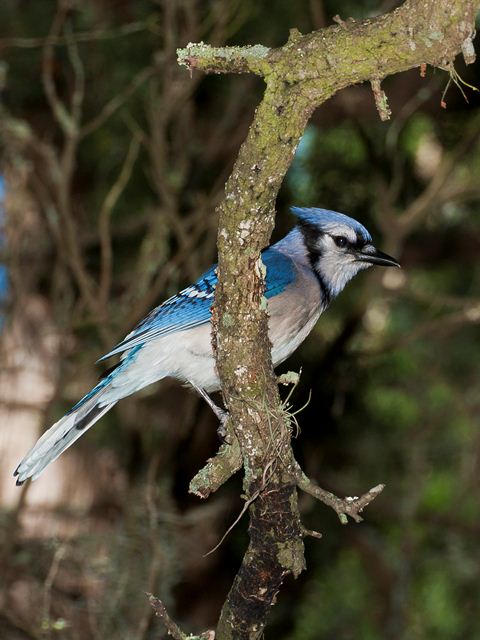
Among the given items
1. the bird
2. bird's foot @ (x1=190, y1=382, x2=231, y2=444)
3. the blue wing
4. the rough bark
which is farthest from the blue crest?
the rough bark

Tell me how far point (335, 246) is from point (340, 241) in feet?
0.10

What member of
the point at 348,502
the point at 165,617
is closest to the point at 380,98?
the point at 348,502

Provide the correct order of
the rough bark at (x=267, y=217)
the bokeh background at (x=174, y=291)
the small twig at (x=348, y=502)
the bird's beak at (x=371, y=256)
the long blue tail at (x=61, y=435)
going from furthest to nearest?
1. the bokeh background at (x=174, y=291)
2. the bird's beak at (x=371, y=256)
3. the long blue tail at (x=61, y=435)
4. the small twig at (x=348, y=502)
5. the rough bark at (x=267, y=217)

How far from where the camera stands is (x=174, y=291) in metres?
4.20

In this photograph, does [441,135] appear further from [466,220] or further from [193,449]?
[193,449]

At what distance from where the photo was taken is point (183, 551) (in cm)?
443

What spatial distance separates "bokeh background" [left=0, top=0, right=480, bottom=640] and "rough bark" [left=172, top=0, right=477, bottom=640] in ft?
5.07

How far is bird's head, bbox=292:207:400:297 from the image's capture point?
11.2ft

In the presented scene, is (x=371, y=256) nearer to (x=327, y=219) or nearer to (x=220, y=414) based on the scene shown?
(x=327, y=219)

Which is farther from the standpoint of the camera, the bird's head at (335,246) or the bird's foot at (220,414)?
the bird's head at (335,246)

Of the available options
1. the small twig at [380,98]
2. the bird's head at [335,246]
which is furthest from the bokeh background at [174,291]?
the small twig at [380,98]

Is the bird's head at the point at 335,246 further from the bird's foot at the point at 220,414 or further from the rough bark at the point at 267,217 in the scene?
the rough bark at the point at 267,217

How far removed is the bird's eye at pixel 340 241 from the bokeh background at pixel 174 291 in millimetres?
780

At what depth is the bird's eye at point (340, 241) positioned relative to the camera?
3438 millimetres
